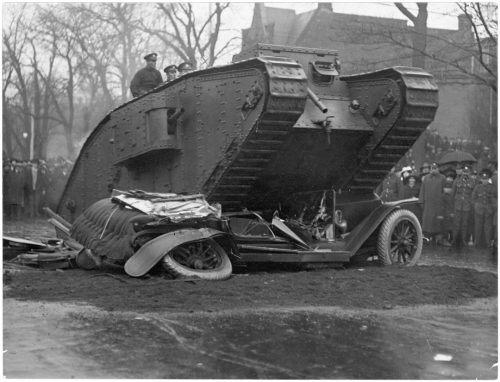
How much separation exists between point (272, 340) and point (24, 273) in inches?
161

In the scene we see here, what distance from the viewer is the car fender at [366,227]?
11.1 metres

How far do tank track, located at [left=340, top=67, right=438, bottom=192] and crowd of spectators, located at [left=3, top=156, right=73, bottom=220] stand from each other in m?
14.4

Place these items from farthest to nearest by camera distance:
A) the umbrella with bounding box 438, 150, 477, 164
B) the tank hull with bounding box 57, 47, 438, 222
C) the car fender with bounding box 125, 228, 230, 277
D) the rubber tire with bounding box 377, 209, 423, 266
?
1. the umbrella with bounding box 438, 150, 477, 164
2. the rubber tire with bounding box 377, 209, 423, 266
3. the tank hull with bounding box 57, 47, 438, 222
4. the car fender with bounding box 125, 228, 230, 277

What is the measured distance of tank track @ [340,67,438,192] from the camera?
11.0m

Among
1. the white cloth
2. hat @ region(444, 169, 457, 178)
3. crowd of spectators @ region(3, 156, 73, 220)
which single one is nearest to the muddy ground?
the white cloth

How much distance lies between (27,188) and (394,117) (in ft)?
53.0

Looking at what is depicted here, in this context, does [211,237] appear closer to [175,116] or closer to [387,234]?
[175,116]

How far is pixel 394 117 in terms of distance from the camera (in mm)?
11039

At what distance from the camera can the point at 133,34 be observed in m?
28.9

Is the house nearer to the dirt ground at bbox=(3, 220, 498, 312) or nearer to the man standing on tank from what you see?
the man standing on tank

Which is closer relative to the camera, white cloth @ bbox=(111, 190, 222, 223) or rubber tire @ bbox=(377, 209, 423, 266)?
white cloth @ bbox=(111, 190, 222, 223)

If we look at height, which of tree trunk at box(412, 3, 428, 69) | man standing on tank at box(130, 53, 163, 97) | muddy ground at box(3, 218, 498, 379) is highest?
tree trunk at box(412, 3, 428, 69)

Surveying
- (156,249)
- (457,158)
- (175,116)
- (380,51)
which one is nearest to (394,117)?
(175,116)

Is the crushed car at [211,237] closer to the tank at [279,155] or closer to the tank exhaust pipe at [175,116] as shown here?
the tank at [279,155]
